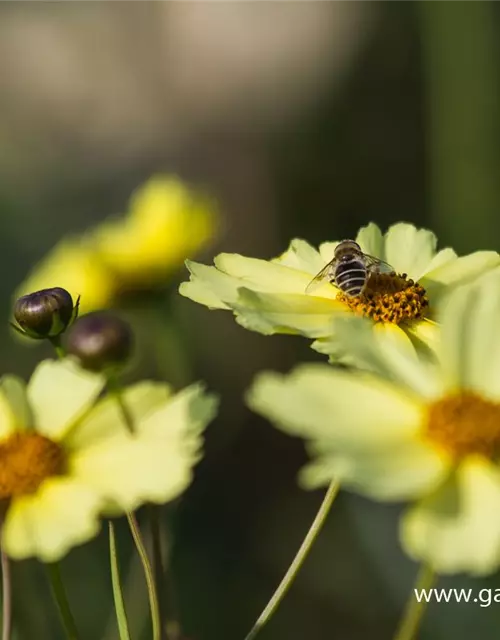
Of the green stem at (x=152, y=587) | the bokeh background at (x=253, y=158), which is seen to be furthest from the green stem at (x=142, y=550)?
the bokeh background at (x=253, y=158)

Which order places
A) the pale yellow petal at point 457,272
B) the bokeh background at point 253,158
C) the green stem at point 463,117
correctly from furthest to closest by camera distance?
1. the green stem at point 463,117
2. the bokeh background at point 253,158
3. the pale yellow petal at point 457,272

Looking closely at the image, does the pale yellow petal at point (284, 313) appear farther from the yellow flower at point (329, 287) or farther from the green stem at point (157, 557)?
the green stem at point (157, 557)

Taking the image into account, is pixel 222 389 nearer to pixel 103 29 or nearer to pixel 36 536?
pixel 103 29

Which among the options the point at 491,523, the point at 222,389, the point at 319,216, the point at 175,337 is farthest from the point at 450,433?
the point at 319,216

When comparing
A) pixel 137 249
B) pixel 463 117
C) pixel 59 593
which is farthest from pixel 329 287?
pixel 463 117

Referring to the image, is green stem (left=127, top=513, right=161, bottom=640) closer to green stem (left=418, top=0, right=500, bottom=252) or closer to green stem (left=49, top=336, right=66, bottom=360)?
green stem (left=49, top=336, right=66, bottom=360)

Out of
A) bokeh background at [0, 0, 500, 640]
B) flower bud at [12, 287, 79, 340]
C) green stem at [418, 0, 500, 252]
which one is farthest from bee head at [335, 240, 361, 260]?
green stem at [418, 0, 500, 252]

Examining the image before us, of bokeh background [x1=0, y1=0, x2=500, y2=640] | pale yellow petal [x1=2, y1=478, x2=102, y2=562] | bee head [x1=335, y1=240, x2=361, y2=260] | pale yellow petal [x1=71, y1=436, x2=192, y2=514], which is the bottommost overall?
bokeh background [x1=0, y1=0, x2=500, y2=640]

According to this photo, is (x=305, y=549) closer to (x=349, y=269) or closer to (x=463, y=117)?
(x=349, y=269)
